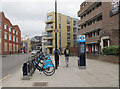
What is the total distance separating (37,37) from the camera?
395ft

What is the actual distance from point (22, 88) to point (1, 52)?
3964 centimetres

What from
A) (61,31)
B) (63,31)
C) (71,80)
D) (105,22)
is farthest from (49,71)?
(63,31)

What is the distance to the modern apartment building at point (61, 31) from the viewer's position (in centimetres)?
5250

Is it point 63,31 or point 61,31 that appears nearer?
point 61,31

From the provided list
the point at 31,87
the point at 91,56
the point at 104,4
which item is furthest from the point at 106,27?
the point at 31,87

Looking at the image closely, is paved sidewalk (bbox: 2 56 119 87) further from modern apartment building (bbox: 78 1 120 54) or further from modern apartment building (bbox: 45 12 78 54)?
modern apartment building (bbox: 45 12 78 54)

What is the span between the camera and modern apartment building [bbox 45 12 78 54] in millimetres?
52500

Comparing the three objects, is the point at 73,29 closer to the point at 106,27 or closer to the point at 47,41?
the point at 47,41

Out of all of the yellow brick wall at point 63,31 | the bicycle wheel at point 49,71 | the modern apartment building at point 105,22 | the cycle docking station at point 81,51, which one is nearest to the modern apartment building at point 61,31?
the yellow brick wall at point 63,31

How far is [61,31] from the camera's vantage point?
179ft

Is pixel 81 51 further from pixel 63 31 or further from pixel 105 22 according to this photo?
pixel 63 31

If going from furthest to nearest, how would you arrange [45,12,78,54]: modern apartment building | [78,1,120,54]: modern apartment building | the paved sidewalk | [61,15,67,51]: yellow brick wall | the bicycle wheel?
1. [61,15,67,51]: yellow brick wall
2. [45,12,78,54]: modern apartment building
3. [78,1,120,54]: modern apartment building
4. the bicycle wheel
5. the paved sidewalk

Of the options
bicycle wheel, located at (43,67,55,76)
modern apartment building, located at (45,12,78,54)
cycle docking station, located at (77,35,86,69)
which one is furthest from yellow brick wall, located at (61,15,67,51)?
bicycle wheel, located at (43,67,55,76)

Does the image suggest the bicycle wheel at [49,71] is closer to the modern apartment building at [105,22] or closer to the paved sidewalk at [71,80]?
the paved sidewalk at [71,80]
